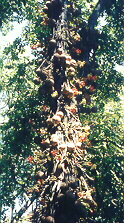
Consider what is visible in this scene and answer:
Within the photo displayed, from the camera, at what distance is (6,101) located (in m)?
6.77

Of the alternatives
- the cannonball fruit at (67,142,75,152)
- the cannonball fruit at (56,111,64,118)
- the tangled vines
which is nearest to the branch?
the tangled vines

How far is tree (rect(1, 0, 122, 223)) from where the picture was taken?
325 centimetres

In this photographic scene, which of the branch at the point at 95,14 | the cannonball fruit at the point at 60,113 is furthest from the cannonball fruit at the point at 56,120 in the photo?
the branch at the point at 95,14

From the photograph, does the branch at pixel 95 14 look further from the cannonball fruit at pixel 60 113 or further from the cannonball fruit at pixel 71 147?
the cannonball fruit at pixel 71 147

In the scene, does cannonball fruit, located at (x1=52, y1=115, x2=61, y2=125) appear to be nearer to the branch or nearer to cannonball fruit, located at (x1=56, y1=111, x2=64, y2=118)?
cannonball fruit, located at (x1=56, y1=111, x2=64, y2=118)

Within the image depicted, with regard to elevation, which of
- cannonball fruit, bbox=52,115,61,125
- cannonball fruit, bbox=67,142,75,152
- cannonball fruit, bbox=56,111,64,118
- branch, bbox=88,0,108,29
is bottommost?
cannonball fruit, bbox=67,142,75,152

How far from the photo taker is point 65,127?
11.9 feet

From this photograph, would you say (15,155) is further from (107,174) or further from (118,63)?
(118,63)

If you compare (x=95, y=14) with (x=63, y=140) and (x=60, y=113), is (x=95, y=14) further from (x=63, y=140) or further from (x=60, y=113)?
(x=63, y=140)

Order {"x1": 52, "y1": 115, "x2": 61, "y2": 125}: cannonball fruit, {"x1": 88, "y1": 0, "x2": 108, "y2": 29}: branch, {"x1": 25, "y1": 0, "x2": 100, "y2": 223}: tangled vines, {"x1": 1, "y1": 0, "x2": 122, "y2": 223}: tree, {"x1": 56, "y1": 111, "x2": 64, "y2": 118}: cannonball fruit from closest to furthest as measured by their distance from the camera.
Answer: {"x1": 25, "y1": 0, "x2": 100, "y2": 223}: tangled vines, {"x1": 1, "y1": 0, "x2": 122, "y2": 223}: tree, {"x1": 52, "y1": 115, "x2": 61, "y2": 125}: cannonball fruit, {"x1": 56, "y1": 111, "x2": 64, "y2": 118}: cannonball fruit, {"x1": 88, "y1": 0, "x2": 108, "y2": 29}: branch

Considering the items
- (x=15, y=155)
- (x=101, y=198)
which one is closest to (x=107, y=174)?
(x=101, y=198)

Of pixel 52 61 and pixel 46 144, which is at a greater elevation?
Answer: pixel 52 61

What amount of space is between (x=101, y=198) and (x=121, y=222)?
1.54ft

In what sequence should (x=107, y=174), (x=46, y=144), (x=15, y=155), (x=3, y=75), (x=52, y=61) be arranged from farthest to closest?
(x=3, y=75) < (x=15, y=155) < (x=52, y=61) < (x=107, y=174) < (x=46, y=144)
